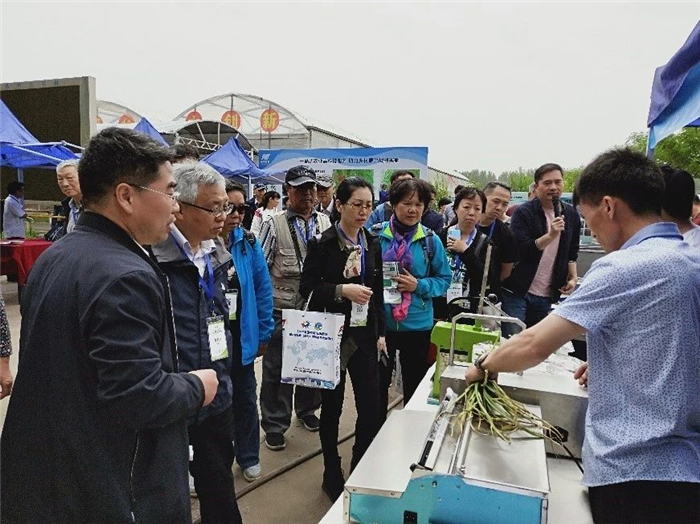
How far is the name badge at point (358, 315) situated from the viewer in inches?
102

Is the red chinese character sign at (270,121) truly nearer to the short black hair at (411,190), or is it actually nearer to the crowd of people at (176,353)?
the short black hair at (411,190)

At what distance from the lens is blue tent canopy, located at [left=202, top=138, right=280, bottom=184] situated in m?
11.9

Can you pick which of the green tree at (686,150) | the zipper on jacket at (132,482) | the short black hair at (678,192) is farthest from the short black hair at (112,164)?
the green tree at (686,150)

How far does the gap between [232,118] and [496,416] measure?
81.0ft

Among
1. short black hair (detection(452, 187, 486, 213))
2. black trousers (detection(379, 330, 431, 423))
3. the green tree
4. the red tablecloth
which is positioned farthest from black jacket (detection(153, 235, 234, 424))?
the green tree

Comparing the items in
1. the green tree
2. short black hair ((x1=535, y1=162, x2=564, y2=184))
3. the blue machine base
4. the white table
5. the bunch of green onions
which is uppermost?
the green tree

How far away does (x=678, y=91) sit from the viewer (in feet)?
10.1

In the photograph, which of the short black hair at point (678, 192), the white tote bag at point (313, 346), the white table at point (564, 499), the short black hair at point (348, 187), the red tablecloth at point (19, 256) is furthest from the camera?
the red tablecloth at point (19, 256)

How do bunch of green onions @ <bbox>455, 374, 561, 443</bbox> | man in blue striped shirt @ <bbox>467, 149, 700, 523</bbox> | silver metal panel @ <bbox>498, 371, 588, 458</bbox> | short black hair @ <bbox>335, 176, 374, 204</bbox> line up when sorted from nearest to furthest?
1. man in blue striped shirt @ <bbox>467, 149, 700, 523</bbox>
2. bunch of green onions @ <bbox>455, 374, 561, 443</bbox>
3. silver metal panel @ <bbox>498, 371, 588, 458</bbox>
4. short black hair @ <bbox>335, 176, 374, 204</bbox>

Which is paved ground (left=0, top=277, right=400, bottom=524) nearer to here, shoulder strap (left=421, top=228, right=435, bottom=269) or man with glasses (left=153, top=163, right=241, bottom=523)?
man with glasses (left=153, top=163, right=241, bottom=523)

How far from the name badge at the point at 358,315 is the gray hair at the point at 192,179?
102 cm

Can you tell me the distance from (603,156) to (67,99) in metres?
10.6

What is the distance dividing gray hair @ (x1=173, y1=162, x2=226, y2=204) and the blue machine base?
3.84 feet

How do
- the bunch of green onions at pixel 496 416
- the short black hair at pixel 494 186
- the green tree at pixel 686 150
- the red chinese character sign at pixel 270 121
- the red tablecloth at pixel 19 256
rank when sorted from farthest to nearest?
the red chinese character sign at pixel 270 121, the green tree at pixel 686 150, the red tablecloth at pixel 19 256, the short black hair at pixel 494 186, the bunch of green onions at pixel 496 416
